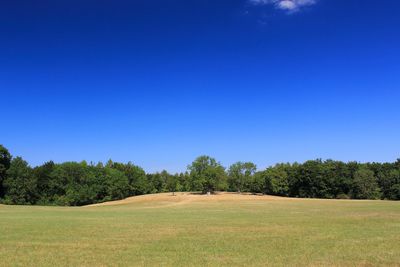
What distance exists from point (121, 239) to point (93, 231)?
4231mm

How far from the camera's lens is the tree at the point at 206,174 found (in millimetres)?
103125

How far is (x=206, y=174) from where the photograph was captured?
104 metres

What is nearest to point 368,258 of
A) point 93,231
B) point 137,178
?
point 93,231

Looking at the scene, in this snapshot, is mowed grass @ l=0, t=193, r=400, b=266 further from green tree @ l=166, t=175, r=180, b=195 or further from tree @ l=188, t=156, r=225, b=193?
green tree @ l=166, t=175, r=180, b=195

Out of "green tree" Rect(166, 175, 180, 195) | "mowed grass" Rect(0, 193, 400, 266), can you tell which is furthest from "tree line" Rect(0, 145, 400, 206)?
"mowed grass" Rect(0, 193, 400, 266)

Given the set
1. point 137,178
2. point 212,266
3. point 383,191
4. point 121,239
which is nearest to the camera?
point 212,266

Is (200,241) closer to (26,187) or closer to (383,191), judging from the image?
(26,187)

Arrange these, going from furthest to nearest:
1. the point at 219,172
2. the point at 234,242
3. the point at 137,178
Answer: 1. the point at 137,178
2. the point at 219,172
3. the point at 234,242

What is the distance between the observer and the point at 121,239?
18250mm

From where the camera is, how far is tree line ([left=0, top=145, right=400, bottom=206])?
87.2 meters

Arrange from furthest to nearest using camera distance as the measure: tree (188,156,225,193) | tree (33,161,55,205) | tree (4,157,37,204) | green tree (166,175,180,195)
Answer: green tree (166,175,180,195) < tree (188,156,225,193) < tree (33,161,55,205) < tree (4,157,37,204)

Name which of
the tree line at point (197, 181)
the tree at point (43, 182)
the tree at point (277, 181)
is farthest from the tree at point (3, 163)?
the tree at point (277, 181)

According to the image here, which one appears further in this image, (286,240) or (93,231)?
(93,231)

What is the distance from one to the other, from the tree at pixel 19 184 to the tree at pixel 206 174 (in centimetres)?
4395
